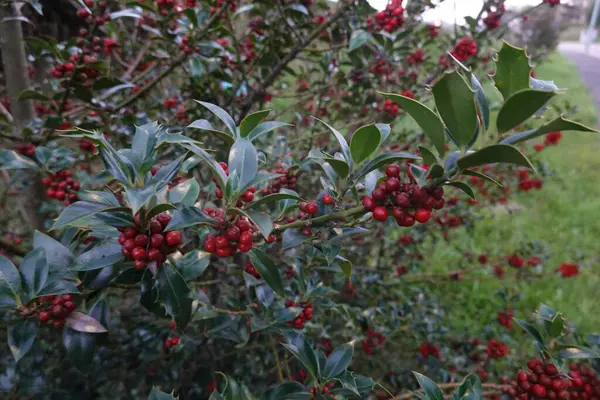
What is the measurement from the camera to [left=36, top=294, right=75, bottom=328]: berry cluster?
871 mm

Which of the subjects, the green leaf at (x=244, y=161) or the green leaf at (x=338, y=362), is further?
the green leaf at (x=338, y=362)

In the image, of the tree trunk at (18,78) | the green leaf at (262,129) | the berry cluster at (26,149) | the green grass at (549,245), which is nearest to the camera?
the green leaf at (262,129)

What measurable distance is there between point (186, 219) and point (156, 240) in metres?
0.08

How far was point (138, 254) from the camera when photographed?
74 centimetres

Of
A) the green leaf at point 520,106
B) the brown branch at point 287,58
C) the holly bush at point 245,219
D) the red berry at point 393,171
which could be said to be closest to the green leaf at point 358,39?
the holly bush at point 245,219

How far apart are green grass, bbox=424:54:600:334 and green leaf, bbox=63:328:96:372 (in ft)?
9.12

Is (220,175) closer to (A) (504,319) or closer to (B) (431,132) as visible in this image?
(B) (431,132)

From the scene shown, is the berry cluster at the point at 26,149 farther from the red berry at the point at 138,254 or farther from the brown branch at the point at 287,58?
the red berry at the point at 138,254

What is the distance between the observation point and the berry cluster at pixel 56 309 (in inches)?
34.3

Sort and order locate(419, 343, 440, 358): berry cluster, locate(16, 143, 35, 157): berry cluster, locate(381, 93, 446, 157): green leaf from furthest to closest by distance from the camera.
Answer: locate(419, 343, 440, 358): berry cluster < locate(16, 143, 35, 157): berry cluster < locate(381, 93, 446, 157): green leaf

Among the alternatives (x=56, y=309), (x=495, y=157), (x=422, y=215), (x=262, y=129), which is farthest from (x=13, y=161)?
(x=495, y=157)

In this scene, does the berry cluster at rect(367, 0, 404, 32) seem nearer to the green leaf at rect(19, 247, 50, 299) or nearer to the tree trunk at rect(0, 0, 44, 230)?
the tree trunk at rect(0, 0, 44, 230)

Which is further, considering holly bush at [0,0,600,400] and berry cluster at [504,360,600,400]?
berry cluster at [504,360,600,400]

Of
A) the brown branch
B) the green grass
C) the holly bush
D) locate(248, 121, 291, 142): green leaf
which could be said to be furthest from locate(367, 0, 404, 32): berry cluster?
the green grass
